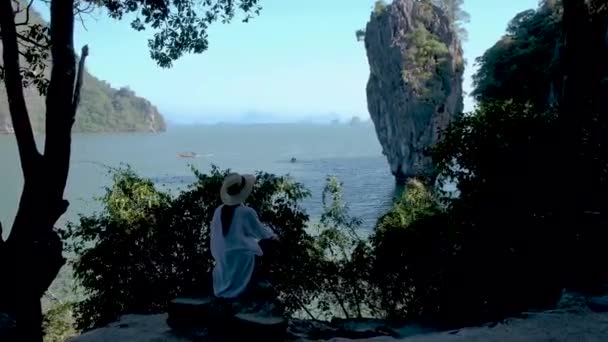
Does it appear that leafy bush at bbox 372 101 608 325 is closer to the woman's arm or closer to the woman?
the woman's arm

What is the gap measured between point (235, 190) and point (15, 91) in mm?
2505

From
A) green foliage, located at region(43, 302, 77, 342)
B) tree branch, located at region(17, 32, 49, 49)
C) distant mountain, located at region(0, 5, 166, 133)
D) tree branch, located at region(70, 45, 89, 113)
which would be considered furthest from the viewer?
distant mountain, located at region(0, 5, 166, 133)

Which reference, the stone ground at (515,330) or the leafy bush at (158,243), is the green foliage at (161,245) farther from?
the stone ground at (515,330)

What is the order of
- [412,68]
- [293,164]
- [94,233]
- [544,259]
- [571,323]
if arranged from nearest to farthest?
[571,323] < [544,259] < [94,233] < [412,68] < [293,164]

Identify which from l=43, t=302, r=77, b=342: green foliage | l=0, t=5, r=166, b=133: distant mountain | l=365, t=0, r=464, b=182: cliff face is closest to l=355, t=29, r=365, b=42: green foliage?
l=365, t=0, r=464, b=182: cliff face

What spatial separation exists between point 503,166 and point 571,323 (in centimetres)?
247

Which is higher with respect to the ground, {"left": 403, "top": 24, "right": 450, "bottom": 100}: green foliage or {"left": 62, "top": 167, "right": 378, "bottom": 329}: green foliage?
{"left": 403, "top": 24, "right": 450, "bottom": 100}: green foliage

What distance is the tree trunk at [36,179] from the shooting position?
649cm

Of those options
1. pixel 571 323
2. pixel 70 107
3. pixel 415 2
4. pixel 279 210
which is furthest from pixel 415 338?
pixel 415 2

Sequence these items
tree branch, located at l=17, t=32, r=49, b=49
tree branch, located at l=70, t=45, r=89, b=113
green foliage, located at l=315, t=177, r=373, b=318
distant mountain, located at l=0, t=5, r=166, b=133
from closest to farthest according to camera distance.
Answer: tree branch, located at l=70, t=45, r=89, b=113 < tree branch, located at l=17, t=32, r=49, b=49 < green foliage, located at l=315, t=177, r=373, b=318 < distant mountain, located at l=0, t=5, r=166, b=133

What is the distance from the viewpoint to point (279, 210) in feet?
29.1

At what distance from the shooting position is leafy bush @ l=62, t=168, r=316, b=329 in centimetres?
862

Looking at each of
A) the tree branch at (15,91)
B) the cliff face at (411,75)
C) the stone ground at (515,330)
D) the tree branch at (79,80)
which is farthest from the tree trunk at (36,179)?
the cliff face at (411,75)

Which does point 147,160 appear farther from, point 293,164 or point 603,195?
point 603,195
